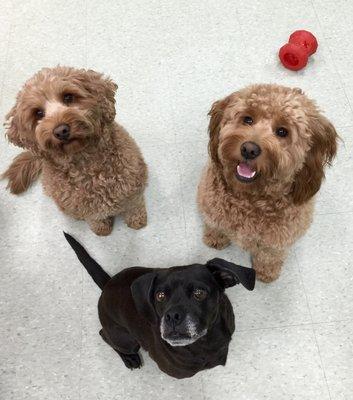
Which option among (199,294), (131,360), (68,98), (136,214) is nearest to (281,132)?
(199,294)

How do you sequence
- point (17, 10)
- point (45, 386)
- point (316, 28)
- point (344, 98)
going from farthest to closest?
point (17, 10) < point (316, 28) < point (344, 98) < point (45, 386)

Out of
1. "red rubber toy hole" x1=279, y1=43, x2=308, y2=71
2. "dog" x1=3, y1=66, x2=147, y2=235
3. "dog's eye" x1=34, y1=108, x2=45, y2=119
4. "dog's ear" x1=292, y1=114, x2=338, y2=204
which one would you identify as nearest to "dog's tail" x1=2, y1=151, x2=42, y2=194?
"dog" x1=3, y1=66, x2=147, y2=235

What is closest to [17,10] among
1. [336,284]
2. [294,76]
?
[294,76]

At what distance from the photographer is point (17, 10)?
125 inches

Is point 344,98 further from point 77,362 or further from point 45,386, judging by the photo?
point 45,386

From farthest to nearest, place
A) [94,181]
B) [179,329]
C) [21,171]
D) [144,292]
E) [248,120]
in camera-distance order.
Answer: [21,171], [94,181], [248,120], [144,292], [179,329]

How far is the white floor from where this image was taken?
1987 millimetres

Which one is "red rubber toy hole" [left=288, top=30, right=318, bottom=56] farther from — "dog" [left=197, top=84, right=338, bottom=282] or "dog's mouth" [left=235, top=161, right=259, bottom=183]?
"dog's mouth" [left=235, top=161, right=259, bottom=183]

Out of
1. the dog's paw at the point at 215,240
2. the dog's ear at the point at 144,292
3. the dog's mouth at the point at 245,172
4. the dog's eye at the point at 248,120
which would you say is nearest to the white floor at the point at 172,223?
the dog's paw at the point at 215,240

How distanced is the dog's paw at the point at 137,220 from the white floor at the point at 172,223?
1.8 inches

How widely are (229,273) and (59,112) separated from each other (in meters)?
0.86

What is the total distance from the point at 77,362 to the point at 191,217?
0.94 meters

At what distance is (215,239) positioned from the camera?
2.19 meters

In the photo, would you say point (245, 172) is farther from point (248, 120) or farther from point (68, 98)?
point (68, 98)
